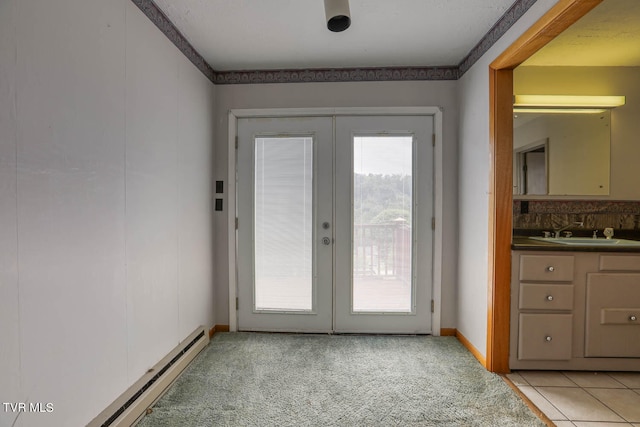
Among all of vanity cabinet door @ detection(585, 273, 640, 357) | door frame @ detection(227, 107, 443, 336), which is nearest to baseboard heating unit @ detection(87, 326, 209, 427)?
door frame @ detection(227, 107, 443, 336)

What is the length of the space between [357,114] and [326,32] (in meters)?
0.77

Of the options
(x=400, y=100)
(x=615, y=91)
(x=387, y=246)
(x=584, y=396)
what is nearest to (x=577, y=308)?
(x=584, y=396)

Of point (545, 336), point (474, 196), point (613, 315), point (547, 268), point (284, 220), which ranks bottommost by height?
point (545, 336)

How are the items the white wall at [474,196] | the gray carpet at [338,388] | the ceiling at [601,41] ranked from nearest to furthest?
the gray carpet at [338,388] < the ceiling at [601,41] < the white wall at [474,196]

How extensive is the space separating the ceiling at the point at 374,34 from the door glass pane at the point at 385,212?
72 cm

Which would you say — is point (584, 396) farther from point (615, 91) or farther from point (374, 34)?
point (374, 34)

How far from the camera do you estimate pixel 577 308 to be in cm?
208

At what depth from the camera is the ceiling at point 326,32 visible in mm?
1900

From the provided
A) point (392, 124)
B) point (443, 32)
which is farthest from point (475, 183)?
point (443, 32)

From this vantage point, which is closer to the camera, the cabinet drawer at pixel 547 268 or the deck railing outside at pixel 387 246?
the cabinet drawer at pixel 547 268

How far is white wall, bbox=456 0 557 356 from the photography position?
222cm

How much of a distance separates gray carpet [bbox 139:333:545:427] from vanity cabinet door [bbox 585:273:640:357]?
0.74 meters

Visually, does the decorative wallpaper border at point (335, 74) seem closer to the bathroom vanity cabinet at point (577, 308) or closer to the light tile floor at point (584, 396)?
the bathroom vanity cabinet at point (577, 308)

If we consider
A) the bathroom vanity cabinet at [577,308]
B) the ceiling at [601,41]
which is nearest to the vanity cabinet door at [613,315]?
the bathroom vanity cabinet at [577,308]
